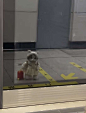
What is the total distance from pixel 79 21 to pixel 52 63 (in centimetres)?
52

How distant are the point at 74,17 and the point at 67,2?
17 centimetres

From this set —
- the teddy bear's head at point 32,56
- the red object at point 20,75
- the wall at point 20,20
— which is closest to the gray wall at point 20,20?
the wall at point 20,20

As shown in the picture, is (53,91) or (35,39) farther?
(53,91)

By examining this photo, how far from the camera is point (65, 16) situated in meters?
2.04

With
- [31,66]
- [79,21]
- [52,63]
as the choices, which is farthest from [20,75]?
[79,21]

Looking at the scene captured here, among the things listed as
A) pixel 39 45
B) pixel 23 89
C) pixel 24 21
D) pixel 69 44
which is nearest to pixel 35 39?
pixel 39 45

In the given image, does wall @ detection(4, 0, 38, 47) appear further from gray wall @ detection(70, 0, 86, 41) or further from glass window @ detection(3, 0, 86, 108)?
gray wall @ detection(70, 0, 86, 41)

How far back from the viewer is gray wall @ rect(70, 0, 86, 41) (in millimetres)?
2061

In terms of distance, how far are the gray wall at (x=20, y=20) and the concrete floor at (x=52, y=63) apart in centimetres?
17

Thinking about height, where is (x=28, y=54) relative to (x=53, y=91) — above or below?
above

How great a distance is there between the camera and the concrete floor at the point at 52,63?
6.59 feet

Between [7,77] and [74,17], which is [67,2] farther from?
[7,77]

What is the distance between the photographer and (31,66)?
82.3 inches

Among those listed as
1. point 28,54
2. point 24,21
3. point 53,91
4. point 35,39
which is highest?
point 24,21
